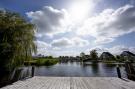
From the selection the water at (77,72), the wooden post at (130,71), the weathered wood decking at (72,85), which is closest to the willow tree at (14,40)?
the weathered wood decking at (72,85)

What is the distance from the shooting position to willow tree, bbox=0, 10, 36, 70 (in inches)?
271

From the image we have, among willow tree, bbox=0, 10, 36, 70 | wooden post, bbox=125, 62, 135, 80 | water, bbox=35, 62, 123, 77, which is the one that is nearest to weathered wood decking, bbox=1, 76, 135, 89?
wooden post, bbox=125, 62, 135, 80

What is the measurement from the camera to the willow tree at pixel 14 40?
688 cm

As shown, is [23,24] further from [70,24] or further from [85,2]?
[70,24]

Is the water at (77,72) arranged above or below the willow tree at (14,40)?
below

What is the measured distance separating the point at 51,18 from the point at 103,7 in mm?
5309

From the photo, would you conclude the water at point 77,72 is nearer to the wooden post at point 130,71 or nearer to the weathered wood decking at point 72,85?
the wooden post at point 130,71

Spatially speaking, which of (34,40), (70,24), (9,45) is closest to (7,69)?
(9,45)

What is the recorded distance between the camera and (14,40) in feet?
23.5

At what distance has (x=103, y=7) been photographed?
10766 mm

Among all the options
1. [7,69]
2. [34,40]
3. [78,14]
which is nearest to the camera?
[7,69]

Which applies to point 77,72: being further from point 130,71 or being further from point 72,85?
point 72,85

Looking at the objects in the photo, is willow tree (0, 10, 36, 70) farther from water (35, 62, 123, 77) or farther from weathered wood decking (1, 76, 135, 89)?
water (35, 62, 123, 77)

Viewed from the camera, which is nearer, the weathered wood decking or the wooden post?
the weathered wood decking
